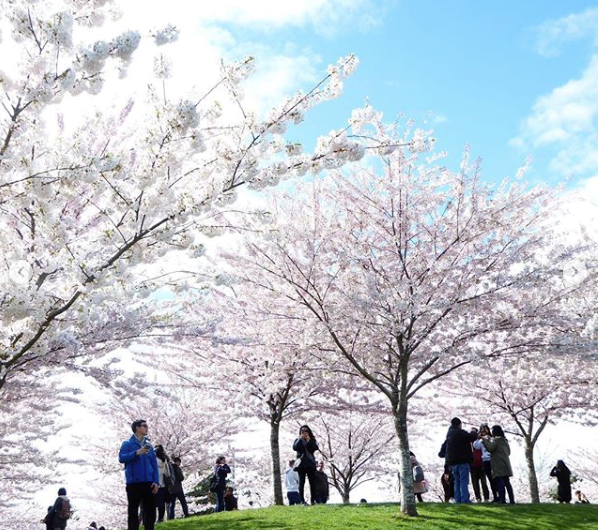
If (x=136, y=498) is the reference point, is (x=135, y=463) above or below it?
above

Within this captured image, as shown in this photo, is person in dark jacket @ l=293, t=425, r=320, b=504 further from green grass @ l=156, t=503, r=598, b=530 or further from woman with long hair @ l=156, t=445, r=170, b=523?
woman with long hair @ l=156, t=445, r=170, b=523

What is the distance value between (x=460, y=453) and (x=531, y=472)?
21.5 feet

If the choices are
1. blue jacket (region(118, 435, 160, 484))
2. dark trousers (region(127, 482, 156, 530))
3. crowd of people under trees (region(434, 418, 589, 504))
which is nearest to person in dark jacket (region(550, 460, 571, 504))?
crowd of people under trees (region(434, 418, 589, 504))

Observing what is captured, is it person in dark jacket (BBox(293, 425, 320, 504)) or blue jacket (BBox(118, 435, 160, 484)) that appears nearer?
blue jacket (BBox(118, 435, 160, 484))

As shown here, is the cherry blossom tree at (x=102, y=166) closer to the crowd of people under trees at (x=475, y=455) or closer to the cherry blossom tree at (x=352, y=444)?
the crowd of people under trees at (x=475, y=455)

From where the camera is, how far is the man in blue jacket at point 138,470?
293 inches

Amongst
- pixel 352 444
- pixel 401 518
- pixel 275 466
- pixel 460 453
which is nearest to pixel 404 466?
pixel 401 518

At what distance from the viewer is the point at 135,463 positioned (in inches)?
296

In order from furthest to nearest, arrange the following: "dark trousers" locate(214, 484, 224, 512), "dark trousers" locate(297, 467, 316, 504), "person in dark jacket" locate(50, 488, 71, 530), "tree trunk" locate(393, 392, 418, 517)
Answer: "dark trousers" locate(214, 484, 224, 512)
"dark trousers" locate(297, 467, 316, 504)
"person in dark jacket" locate(50, 488, 71, 530)
"tree trunk" locate(393, 392, 418, 517)

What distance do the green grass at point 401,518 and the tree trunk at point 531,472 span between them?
3.85 m

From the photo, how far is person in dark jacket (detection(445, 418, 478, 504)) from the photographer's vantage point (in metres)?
11.5

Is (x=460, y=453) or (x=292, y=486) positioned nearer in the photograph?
(x=460, y=453)

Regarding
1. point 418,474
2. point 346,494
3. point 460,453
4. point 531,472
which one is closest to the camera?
point 460,453

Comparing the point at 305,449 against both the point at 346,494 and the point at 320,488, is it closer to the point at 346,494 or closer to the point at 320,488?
the point at 320,488
